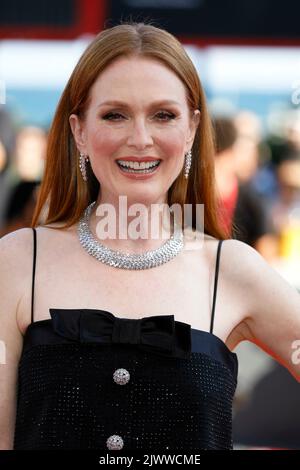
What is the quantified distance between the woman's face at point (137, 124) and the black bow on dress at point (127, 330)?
0.96 feet

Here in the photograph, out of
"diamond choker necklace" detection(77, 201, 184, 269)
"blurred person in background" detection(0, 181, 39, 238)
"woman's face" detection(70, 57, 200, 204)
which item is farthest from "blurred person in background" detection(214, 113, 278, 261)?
"woman's face" detection(70, 57, 200, 204)

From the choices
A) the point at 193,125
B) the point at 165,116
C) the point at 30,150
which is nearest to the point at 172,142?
the point at 165,116

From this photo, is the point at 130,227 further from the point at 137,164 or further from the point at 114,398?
the point at 114,398

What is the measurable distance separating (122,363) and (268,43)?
9.95 meters

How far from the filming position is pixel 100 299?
246cm

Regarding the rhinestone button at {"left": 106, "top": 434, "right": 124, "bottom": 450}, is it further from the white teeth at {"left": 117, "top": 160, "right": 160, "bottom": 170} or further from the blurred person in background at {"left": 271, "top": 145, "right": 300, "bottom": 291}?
the blurred person in background at {"left": 271, "top": 145, "right": 300, "bottom": 291}

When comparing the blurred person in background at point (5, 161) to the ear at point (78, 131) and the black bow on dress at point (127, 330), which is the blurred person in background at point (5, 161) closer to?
the ear at point (78, 131)

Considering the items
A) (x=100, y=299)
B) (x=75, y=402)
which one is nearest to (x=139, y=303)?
(x=100, y=299)

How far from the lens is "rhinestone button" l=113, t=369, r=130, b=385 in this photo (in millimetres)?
2361

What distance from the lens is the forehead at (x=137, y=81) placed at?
241 centimetres

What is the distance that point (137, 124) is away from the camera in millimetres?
2402

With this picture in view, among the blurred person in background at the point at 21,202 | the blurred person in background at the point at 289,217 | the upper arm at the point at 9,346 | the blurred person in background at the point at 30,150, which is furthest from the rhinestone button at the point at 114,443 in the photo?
the blurred person in background at the point at 30,150

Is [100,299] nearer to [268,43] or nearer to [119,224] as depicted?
[119,224]

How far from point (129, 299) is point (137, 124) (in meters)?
0.40
